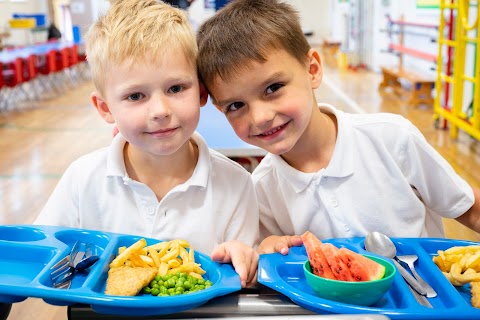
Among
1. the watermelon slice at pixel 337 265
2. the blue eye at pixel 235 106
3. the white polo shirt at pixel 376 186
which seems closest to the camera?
the watermelon slice at pixel 337 265

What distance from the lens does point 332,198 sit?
4.65ft

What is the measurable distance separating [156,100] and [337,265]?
523mm

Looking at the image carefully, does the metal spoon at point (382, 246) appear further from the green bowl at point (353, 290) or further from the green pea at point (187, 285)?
the green pea at point (187, 285)

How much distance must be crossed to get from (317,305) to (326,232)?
1.99 ft

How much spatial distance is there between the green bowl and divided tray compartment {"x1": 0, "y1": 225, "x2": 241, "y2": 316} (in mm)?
145

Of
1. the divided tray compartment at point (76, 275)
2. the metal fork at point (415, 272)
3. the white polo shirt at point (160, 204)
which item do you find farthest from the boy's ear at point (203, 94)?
the metal fork at point (415, 272)

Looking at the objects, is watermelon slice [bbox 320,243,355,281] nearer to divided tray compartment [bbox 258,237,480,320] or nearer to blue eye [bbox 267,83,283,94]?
divided tray compartment [bbox 258,237,480,320]

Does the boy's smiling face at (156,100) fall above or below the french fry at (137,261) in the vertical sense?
above

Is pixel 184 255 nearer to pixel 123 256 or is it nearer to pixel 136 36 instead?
pixel 123 256

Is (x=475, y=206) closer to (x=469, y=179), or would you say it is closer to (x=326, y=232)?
(x=326, y=232)

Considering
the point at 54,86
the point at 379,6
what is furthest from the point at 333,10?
the point at 54,86

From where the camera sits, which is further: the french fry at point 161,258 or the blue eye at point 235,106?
the blue eye at point 235,106

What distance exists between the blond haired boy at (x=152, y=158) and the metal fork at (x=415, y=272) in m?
0.45

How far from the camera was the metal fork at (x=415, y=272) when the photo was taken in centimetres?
94
